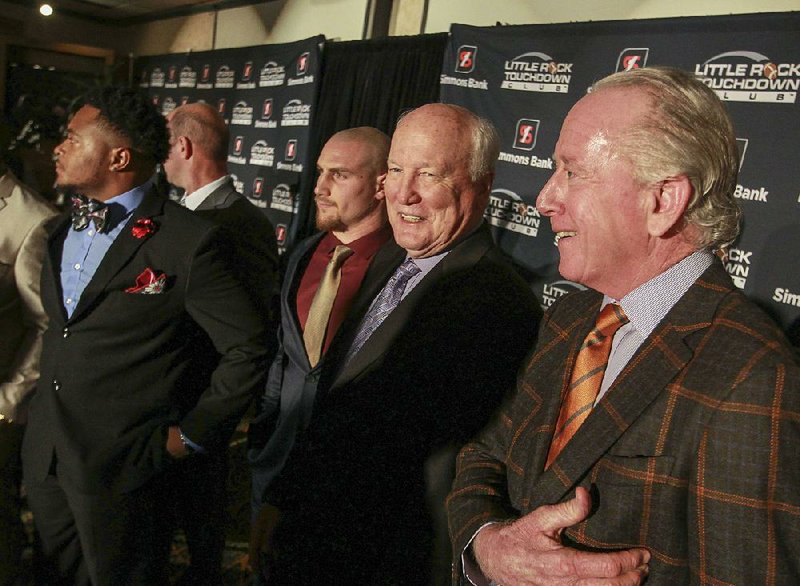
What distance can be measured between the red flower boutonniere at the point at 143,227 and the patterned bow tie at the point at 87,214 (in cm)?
12

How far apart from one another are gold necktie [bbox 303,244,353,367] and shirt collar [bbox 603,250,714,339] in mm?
1172

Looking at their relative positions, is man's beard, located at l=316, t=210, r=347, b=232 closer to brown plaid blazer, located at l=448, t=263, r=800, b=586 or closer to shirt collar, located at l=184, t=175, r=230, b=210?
shirt collar, located at l=184, t=175, r=230, b=210

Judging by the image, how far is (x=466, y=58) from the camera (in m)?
3.91

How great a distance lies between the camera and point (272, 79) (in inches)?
237

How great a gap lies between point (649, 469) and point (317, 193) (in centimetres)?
202

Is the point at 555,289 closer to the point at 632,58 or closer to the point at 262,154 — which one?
the point at 632,58

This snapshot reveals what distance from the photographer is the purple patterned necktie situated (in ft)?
5.49

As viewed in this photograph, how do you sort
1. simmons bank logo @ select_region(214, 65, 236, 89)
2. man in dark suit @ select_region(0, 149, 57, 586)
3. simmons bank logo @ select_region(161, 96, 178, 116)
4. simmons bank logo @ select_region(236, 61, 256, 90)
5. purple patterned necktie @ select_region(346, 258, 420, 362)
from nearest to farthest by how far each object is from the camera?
purple patterned necktie @ select_region(346, 258, 420, 362) < man in dark suit @ select_region(0, 149, 57, 586) < simmons bank logo @ select_region(236, 61, 256, 90) < simmons bank logo @ select_region(214, 65, 236, 89) < simmons bank logo @ select_region(161, 96, 178, 116)

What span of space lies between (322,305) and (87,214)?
0.80m

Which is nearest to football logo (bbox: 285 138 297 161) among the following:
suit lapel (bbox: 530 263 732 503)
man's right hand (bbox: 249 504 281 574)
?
man's right hand (bbox: 249 504 281 574)

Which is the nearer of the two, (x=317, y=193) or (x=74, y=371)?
(x=74, y=371)

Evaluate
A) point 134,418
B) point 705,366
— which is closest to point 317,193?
point 134,418

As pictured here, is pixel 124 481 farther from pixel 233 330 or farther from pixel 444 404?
pixel 444 404

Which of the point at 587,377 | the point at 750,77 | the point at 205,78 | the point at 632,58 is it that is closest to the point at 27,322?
the point at 587,377
